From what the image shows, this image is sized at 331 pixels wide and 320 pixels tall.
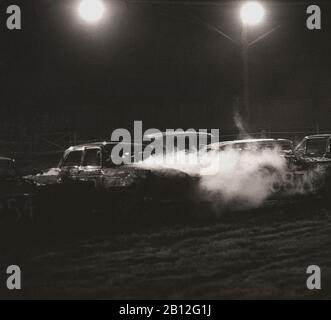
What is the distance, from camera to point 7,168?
13125mm

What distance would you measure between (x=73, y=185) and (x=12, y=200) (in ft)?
5.49

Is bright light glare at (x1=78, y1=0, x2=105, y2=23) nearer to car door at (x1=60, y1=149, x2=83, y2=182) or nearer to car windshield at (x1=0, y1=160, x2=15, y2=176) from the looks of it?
car door at (x1=60, y1=149, x2=83, y2=182)

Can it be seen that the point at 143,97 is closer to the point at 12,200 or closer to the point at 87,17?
the point at 87,17

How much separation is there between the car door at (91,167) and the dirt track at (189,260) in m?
1.47

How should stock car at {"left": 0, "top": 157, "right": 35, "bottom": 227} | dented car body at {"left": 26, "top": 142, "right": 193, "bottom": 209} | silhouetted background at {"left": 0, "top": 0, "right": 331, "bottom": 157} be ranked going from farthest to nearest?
silhouetted background at {"left": 0, "top": 0, "right": 331, "bottom": 157} → dented car body at {"left": 26, "top": 142, "right": 193, "bottom": 209} → stock car at {"left": 0, "top": 157, "right": 35, "bottom": 227}

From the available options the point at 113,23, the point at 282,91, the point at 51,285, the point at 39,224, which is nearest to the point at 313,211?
the point at 39,224

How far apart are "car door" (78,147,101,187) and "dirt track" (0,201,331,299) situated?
1.47 metres

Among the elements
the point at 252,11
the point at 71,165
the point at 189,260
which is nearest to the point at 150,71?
the point at 252,11

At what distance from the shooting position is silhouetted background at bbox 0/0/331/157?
35.2 metres

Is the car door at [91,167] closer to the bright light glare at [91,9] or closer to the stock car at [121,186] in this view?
the stock car at [121,186]

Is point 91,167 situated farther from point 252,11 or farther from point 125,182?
point 252,11

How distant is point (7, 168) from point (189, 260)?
636 cm

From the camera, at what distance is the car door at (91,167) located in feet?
39.1

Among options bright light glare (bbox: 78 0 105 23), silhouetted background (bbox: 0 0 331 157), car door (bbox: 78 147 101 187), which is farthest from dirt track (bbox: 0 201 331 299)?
silhouetted background (bbox: 0 0 331 157)
